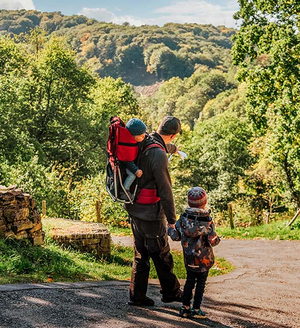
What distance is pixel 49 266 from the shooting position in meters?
6.76

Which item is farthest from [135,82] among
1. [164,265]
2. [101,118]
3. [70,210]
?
[164,265]

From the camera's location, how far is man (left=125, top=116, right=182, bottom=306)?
4.48m

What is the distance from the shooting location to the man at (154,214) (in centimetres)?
448

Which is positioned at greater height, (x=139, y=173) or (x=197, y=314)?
(x=139, y=173)

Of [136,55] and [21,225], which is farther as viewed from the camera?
[136,55]

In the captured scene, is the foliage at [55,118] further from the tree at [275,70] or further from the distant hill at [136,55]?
the distant hill at [136,55]

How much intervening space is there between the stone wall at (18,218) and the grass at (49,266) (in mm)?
190

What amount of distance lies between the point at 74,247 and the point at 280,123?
33.9ft

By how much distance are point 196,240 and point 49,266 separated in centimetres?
308

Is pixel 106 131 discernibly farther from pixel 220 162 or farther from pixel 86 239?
pixel 86 239

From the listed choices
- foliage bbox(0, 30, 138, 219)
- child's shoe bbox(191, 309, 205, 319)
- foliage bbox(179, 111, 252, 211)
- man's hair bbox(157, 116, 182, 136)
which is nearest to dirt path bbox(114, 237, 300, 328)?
child's shoe bbox(191, 309, 205, 319)

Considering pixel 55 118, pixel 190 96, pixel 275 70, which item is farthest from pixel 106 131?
pixel 190 96

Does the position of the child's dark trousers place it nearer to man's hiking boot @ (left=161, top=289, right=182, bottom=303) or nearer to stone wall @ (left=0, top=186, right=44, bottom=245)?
man's hiking boot @ (left=161, top=289, right=182, bottom=303)

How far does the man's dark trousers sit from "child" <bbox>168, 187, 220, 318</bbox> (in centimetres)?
A: 21
